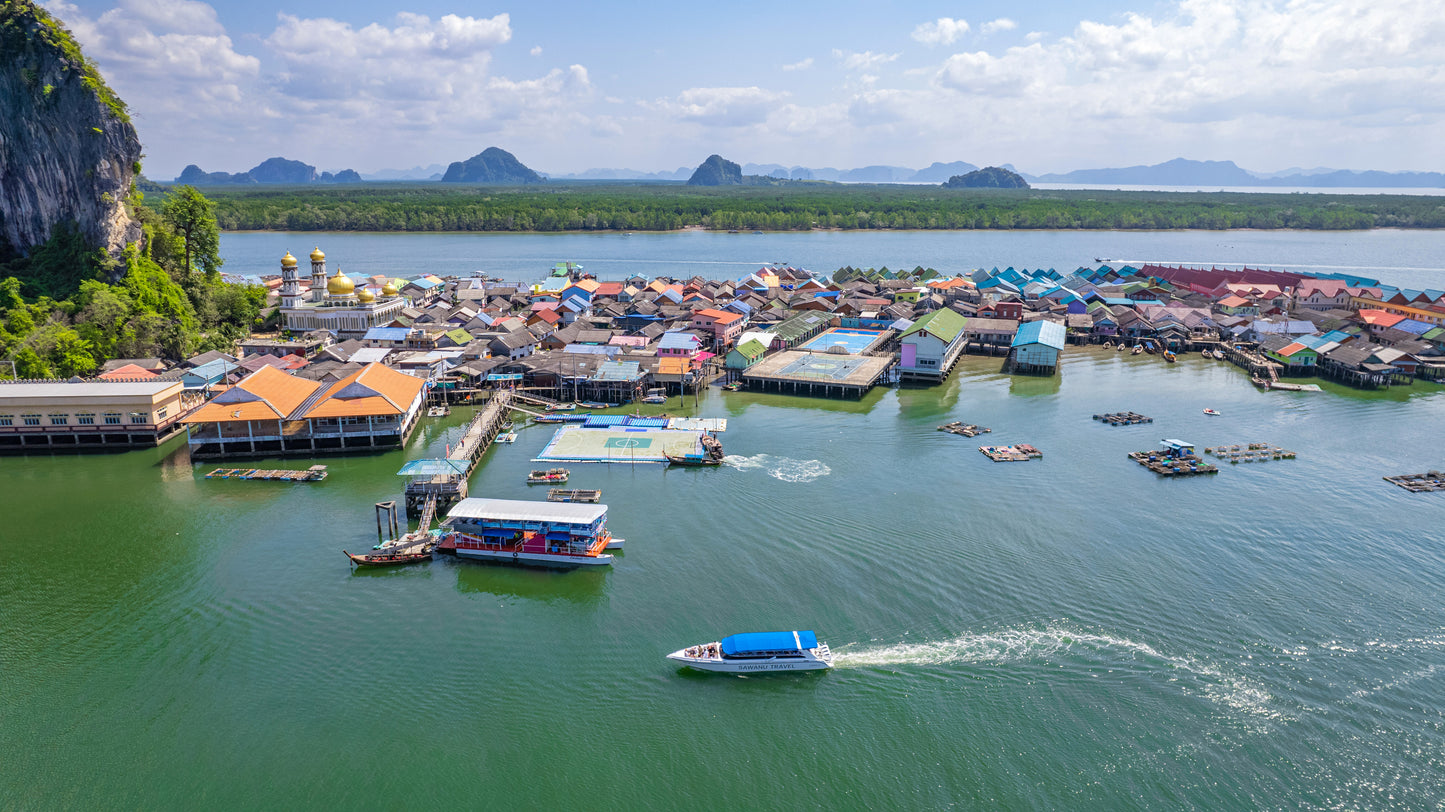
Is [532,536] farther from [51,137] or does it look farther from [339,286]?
[51,137]

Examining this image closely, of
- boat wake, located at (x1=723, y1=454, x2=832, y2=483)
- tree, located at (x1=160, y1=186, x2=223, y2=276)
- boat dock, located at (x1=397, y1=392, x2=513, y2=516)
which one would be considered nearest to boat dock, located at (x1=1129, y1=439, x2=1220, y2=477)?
boat wake, located at (x1=723, y1=454, x2=832, y2=483)

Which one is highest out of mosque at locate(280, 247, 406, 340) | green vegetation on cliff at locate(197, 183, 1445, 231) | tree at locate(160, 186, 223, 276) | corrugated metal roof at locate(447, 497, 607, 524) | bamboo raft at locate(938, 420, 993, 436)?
green vegetation on cliff at locate(197, 183, 1445, 231)

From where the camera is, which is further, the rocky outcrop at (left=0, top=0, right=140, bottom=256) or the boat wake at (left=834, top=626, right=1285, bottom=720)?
the rocky outcrop at (left=0, top=0, right=140, bottom=256)

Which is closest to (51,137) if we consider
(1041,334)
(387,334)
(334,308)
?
(334,308)

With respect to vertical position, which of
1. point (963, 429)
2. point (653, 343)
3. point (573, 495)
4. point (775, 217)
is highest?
point (775, 217)

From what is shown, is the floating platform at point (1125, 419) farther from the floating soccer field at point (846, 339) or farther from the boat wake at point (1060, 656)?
the boat wake at point (1060, 656)

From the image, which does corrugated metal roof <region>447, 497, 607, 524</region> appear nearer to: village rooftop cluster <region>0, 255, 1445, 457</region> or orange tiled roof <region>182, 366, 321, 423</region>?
village rooftop cluster <region>0, 255, 1445, 457</region>
